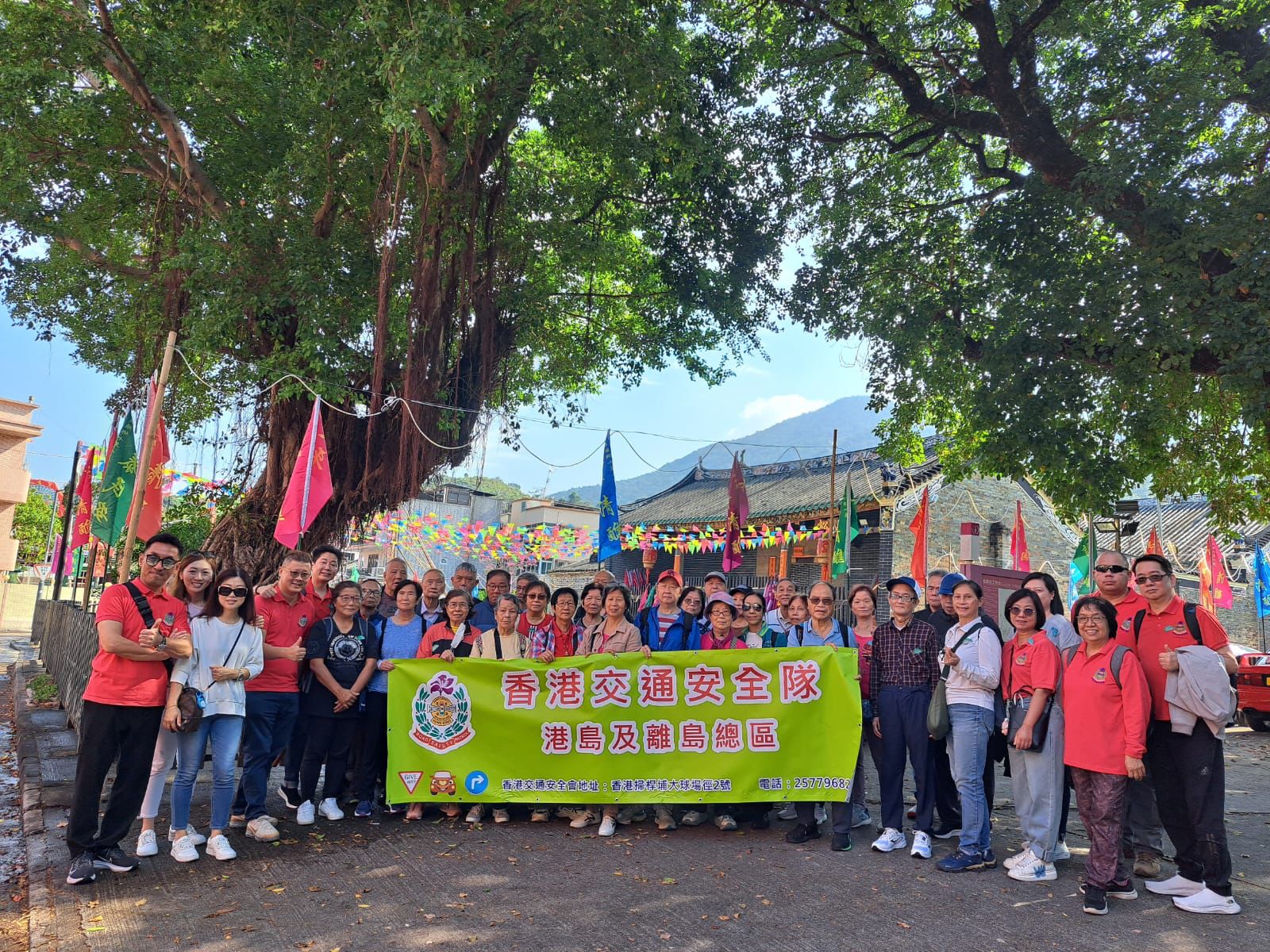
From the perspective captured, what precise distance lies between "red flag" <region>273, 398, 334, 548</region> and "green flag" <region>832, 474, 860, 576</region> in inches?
309

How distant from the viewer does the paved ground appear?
393 centimetres

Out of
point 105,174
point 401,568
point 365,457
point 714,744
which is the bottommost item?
point 714,744

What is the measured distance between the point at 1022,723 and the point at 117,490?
9600 mm

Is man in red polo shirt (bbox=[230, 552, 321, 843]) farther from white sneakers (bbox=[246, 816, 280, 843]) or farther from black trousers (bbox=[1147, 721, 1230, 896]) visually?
black trousers (bbox=[1147, 721, 1230, 896])

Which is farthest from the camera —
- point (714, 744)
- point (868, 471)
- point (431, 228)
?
point (868, 471)

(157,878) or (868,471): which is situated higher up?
(868,471)

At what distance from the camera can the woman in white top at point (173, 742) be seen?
4.87m

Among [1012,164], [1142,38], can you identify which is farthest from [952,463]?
[1142,38]

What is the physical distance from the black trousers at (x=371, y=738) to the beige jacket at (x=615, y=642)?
1463 millimetres

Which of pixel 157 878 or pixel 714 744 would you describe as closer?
pixel 157 878

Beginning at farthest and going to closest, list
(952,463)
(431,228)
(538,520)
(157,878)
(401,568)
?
(538,520), (952,463), (431,228), (401,568), (157,878)

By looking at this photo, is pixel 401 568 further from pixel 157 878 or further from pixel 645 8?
pixel 645 8

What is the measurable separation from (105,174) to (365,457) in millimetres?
5528

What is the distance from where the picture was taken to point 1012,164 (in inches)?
465
